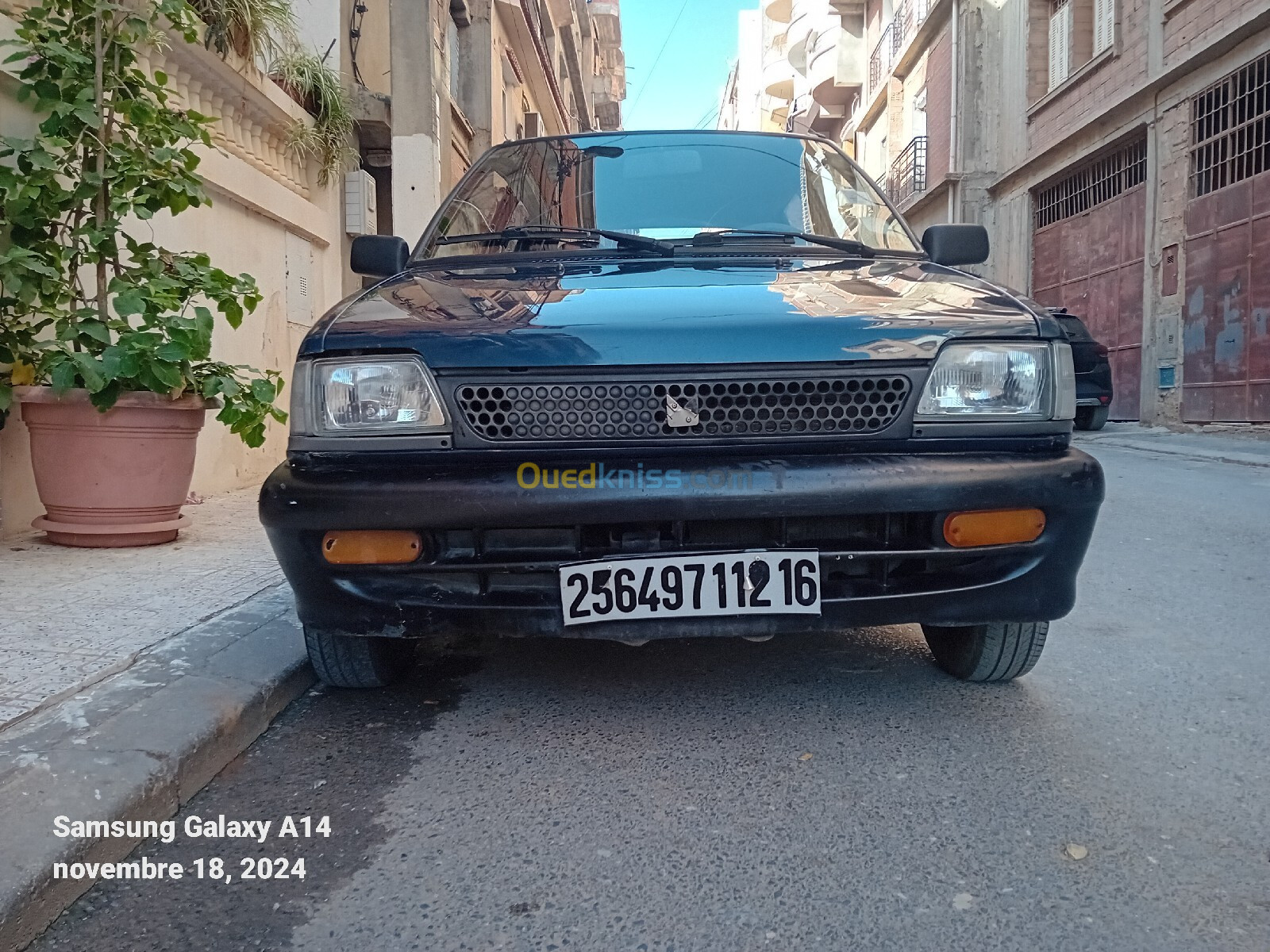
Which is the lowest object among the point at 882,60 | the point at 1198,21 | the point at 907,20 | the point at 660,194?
the point at 660,194

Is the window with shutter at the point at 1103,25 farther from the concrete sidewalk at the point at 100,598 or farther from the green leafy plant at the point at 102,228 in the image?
the concrete sidewalk at the point at 100,598

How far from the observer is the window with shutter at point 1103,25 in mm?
14245

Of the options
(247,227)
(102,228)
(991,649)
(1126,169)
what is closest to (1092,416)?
(1126,169)

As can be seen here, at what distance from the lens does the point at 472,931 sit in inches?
59.8

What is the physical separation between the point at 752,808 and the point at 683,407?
806mm

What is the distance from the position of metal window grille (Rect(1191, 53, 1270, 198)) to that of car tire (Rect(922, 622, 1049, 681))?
10.6 metres

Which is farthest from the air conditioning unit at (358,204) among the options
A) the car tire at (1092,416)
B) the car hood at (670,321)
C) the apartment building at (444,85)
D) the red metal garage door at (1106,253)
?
the red metal garage door at (1106,253)

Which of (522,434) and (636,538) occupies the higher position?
(522,434)

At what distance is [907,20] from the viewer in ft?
79.4

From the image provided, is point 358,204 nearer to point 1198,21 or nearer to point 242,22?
point 242,22

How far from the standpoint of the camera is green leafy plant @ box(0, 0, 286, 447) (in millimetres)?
3854

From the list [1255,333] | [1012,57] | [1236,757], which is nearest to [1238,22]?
[1255,333]

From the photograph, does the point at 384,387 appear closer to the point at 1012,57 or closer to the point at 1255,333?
the point at 1255,333

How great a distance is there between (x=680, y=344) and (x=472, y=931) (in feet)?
3.85
